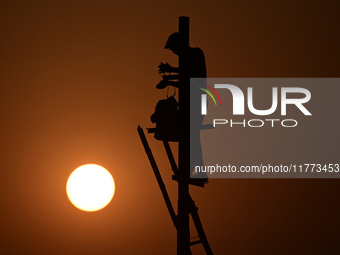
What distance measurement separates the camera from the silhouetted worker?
473 cm

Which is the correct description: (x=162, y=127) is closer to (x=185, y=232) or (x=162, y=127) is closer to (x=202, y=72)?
(x=202, y=72)

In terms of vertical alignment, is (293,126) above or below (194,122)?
above

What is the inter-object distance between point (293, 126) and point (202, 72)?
4864 millimetres

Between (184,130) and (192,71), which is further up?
(192,71)

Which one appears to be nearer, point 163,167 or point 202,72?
point 202,72

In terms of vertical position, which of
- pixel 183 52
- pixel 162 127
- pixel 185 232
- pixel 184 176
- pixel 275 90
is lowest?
pixel 185 232

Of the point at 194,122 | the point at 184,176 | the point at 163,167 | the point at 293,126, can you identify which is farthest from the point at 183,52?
the point at 293,126

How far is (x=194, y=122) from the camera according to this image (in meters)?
4.86

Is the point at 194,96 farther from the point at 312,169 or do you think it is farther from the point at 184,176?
the point at 312,169

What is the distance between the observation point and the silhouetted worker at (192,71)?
4.73 m

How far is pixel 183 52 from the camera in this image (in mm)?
4734

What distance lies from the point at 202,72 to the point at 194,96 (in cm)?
27

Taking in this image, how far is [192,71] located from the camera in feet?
15.7

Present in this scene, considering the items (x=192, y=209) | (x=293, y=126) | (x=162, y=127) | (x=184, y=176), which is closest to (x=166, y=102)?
(x=162, y=127)
